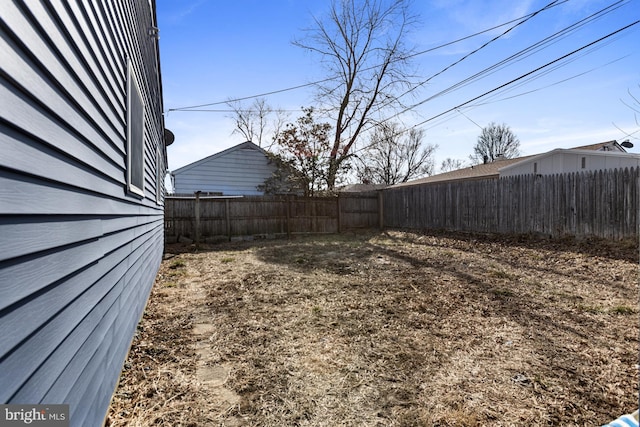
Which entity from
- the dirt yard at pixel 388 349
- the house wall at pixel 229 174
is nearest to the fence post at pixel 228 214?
the house wall at pixel 229 174

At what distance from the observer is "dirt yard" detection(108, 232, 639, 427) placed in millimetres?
1797

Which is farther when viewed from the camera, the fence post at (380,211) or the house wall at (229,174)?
the house wall at (229,174)

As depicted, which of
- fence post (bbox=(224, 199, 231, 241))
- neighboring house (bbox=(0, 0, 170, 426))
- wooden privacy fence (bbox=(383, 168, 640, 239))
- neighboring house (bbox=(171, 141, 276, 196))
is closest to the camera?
neighboring house (bbox=(0, 0, 170, 426))

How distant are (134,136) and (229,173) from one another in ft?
34.1

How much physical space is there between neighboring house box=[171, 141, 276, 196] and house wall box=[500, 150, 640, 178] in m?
10.0

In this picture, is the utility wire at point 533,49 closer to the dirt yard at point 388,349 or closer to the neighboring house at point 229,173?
the dirt yard at point 388,349

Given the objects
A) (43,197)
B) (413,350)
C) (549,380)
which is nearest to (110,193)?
(43,197)

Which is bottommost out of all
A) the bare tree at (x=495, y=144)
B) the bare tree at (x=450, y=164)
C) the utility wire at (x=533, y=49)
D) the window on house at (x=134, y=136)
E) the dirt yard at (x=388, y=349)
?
the dirt yard at (x=388, y=349)

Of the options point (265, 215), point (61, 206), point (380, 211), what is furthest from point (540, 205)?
point (61, 206)

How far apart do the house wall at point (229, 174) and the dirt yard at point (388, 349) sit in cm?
816

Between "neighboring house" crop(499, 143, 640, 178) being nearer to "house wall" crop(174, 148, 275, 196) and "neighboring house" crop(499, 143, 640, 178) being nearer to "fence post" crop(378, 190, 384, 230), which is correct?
"fence post" crop(378, 190, 384, 230)

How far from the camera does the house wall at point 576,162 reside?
345 inches

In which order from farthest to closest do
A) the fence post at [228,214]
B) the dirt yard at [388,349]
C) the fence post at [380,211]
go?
the fence post at [380,211] → the fence post at [228,214] → the dirt yard at [388,349]

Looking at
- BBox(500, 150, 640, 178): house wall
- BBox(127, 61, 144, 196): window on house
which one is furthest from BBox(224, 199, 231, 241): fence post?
BBox(500, 150, 640, 178): house wall
